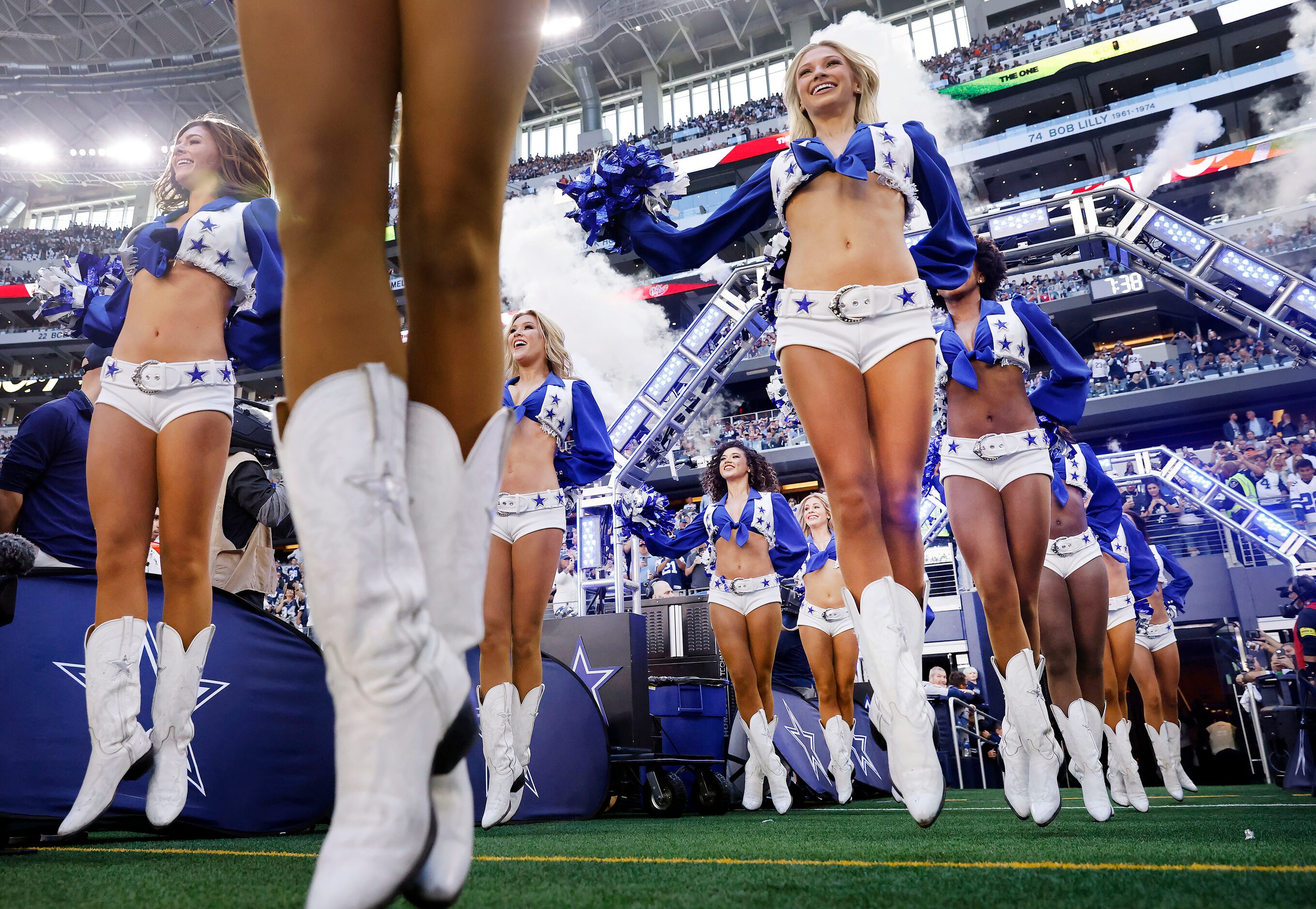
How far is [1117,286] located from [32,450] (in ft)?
90.3

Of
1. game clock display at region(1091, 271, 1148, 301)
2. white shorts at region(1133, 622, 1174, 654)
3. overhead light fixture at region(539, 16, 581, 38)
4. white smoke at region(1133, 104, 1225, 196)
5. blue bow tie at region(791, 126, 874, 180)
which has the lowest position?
→ white shorts at region(1133, 622, 1174, 654)

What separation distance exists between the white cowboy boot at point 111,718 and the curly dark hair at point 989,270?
3.48 metres

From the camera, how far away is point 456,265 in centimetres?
105

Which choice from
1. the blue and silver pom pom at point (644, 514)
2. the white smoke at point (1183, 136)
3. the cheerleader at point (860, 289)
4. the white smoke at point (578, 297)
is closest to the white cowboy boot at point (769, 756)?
the blue and silver pom pom at point (644, 514)

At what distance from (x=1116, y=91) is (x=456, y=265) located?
111 feet

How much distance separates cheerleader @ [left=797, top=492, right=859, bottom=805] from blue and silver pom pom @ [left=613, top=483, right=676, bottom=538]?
5.11ft

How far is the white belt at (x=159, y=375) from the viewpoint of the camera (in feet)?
7.65

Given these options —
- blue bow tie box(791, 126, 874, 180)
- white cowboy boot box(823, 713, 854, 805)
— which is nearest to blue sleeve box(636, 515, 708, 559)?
white cowboy boot box(823, 713, 854, 805)

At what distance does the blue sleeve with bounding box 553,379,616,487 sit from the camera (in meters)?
4.35

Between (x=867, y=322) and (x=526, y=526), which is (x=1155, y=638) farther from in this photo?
(x=867, y=322)

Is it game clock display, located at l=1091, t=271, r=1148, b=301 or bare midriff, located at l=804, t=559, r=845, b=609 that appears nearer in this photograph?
bare midriff, located at l=804, t=559, r=845, b=609

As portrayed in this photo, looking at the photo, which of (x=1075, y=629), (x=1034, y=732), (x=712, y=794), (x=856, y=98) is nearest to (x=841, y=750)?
(x=712, y=794)

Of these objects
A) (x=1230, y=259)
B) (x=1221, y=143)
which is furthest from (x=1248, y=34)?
(x=1230, y=259)

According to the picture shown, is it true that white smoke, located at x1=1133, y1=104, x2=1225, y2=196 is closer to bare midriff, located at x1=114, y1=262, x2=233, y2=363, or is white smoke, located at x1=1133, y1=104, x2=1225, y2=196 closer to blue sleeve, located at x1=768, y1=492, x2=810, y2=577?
blue sleeve, located at x1=768, y1=492, x2=810, y2=577
